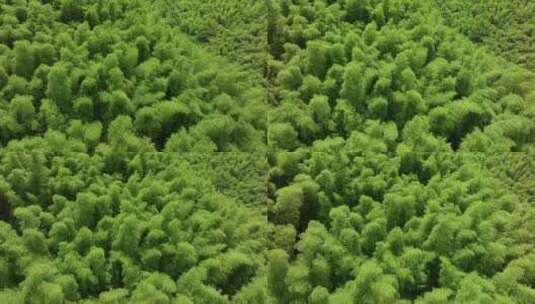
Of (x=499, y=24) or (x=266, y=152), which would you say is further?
(x=499, y=24)

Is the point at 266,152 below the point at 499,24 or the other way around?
below

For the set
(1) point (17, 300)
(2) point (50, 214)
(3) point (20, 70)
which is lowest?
(1) point (17, 300)

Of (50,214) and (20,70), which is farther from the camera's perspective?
(20,70)

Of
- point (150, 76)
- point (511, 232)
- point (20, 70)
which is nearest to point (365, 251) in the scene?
point (511, 232)

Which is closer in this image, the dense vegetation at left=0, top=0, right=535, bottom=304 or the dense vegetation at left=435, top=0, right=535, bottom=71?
the dense vegetation at left=0, top=0, right=535, bottom=304

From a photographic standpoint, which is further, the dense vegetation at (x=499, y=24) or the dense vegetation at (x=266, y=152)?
the dense vegetation at (x=499, y=24)

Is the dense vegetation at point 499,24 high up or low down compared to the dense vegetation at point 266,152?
up

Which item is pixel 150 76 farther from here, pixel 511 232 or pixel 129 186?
pixel 511 232

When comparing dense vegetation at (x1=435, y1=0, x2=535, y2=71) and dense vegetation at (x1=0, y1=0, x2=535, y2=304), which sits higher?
dense vegetation at (x1=435, y1=0, x2=535, y2=71)
